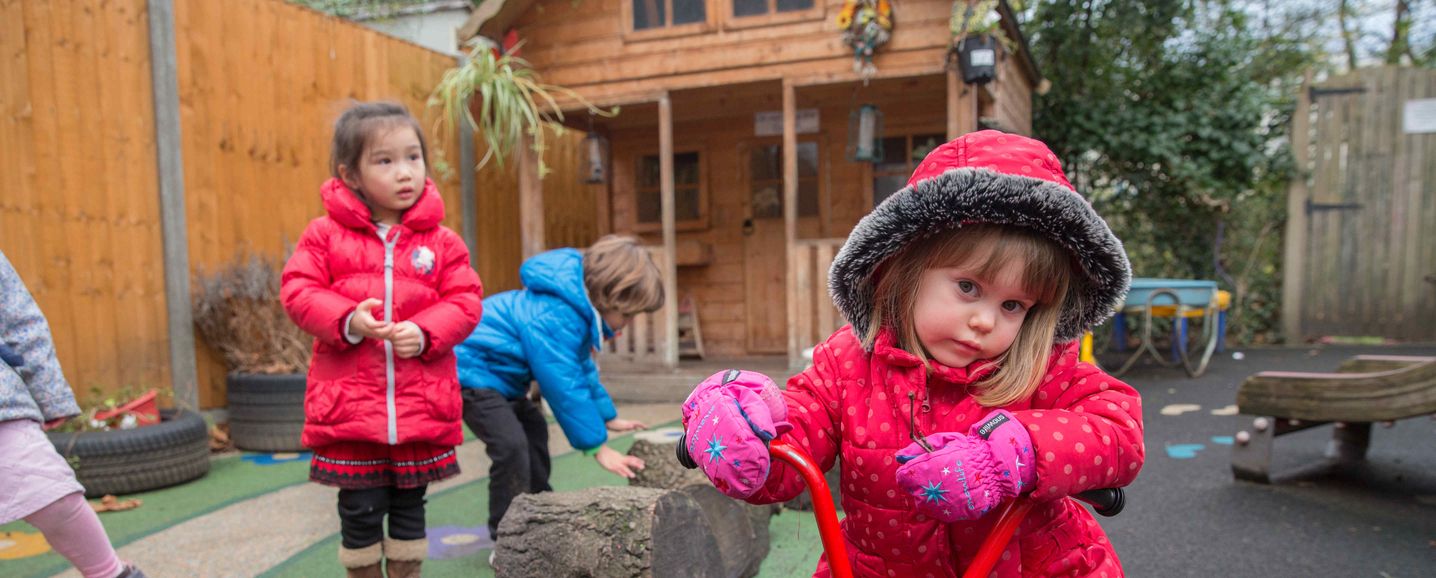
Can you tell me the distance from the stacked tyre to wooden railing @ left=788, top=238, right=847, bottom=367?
A: 10.7 ft

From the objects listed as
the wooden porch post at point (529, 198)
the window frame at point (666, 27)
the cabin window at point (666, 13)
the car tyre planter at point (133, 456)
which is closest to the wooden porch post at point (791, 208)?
the window frame at point (666, 27)

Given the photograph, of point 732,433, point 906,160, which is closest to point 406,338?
point 732,433

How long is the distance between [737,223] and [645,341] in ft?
6.04

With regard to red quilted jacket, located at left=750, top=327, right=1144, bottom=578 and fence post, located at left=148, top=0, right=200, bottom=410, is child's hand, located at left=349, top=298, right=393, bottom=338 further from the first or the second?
fence post, located at left=148, top=0, right=200, bottom=410

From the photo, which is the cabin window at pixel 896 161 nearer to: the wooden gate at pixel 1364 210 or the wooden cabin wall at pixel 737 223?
the wooden cabin wall at pixel 737 223

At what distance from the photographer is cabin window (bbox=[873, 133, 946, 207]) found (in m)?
7.45

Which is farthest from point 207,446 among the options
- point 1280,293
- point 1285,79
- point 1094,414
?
point 1285,79

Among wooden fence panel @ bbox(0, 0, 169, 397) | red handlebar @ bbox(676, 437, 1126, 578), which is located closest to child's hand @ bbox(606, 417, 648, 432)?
red handlebar @ bbox(676, 437, 1126, 578)

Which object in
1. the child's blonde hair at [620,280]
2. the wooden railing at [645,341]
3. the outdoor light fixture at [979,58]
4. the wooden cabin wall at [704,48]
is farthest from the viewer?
the wooden railing at [645,341]

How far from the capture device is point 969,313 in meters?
1.33

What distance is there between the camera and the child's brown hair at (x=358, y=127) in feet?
7.63

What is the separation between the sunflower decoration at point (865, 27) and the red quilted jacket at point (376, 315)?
406 centimetres

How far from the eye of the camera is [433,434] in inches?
90.4

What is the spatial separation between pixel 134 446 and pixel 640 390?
127 inches
